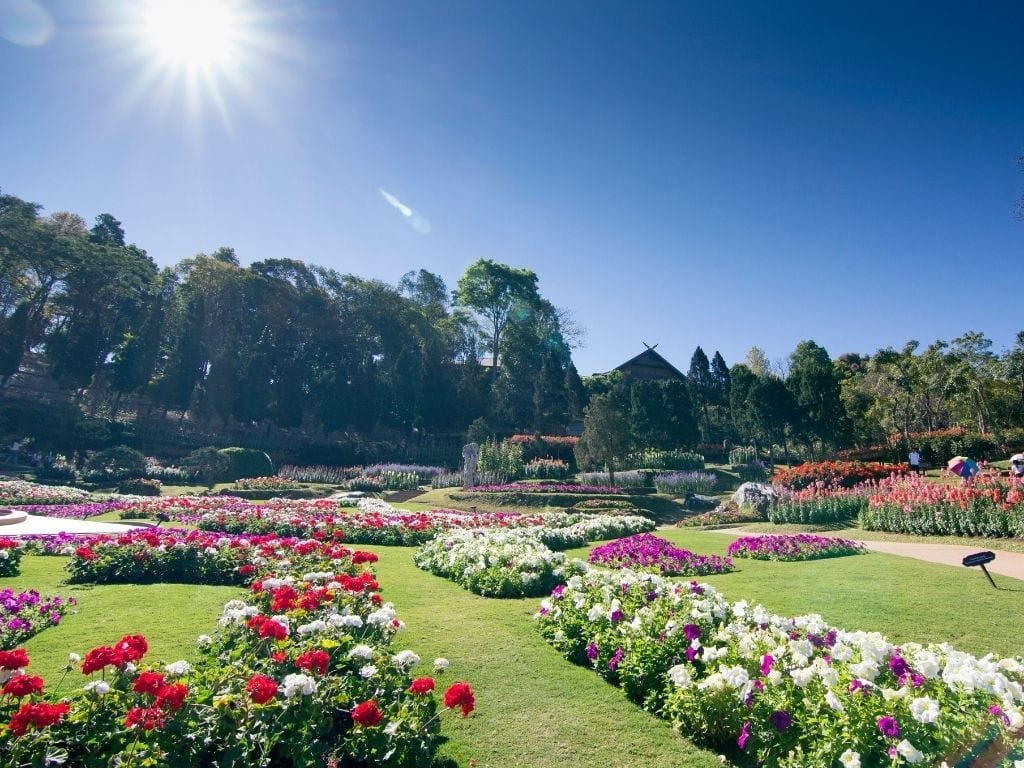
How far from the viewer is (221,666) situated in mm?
3908

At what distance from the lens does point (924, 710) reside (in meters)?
Result: 2.93

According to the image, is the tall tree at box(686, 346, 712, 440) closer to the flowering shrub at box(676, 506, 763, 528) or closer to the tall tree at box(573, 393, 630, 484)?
the tall tree at box(573, 393, 630, 484)

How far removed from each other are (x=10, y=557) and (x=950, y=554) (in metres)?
15.4

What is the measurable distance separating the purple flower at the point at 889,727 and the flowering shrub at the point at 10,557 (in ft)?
33.3

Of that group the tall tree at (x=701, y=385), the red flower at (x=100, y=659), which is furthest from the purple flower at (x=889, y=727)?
the tall tree at (x=701, y=385)

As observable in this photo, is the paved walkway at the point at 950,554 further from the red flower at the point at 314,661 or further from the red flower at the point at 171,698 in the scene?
the red flower at the point at 171,698

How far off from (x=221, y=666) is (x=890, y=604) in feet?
22.3

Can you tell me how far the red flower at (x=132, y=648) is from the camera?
3.22m

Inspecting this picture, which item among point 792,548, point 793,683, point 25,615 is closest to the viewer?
point 793,683

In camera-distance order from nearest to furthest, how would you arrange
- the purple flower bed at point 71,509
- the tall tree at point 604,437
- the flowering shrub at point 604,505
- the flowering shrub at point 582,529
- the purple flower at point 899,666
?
the purple flower at point 899,666 < the flowering shrub at point 582,529 < the purple flower bed at point 71,509 < the flowering shrub at point 604,505 < the tall tree at point 604,437

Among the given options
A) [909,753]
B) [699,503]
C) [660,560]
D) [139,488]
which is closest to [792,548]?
[660,560]

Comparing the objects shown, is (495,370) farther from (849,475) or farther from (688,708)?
(688,708)

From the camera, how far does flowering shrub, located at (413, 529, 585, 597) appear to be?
299 inches

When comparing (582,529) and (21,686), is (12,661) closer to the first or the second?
(21,686)
